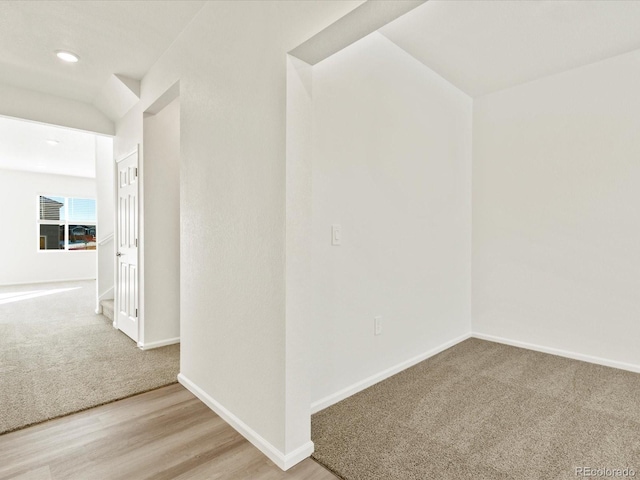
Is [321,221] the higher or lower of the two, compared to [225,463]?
higher

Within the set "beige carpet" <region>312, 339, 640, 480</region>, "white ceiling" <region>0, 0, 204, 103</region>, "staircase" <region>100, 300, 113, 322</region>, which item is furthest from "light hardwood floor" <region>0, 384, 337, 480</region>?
"white ceiling" <region>0, 0, 204, 103</region>

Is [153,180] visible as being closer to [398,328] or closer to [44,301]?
[398,328]

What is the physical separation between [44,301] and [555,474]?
7182mm

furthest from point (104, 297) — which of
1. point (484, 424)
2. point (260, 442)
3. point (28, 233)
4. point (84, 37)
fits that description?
point (484, 424)

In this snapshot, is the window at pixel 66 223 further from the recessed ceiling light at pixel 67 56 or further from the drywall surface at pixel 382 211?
the drywall surface at pixel 382 211

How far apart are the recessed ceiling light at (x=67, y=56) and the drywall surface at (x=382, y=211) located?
7.35 ft

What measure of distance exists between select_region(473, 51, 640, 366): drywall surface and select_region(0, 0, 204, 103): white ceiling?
3.21 metres

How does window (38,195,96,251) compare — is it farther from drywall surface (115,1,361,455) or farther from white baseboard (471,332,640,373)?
white baseboard (471,332,640,373)

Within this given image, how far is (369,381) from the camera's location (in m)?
2.55

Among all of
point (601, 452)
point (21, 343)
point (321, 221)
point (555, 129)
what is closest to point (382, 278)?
point (321, 221)

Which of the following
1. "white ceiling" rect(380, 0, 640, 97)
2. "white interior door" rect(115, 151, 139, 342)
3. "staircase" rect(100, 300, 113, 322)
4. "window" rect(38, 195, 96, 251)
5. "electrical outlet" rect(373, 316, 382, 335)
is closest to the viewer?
"white ceiling" rect(380, 0, 640, 97)

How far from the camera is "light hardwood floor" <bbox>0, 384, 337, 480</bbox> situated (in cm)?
166

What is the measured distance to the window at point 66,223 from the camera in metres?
8.22

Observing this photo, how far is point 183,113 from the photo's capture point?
2586 millimetres
